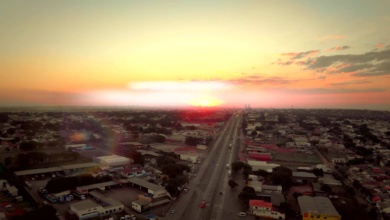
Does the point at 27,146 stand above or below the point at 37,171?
above

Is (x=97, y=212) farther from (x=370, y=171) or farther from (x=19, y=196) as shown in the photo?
(x=370, y=171)

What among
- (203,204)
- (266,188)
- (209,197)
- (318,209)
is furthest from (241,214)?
(266,188)

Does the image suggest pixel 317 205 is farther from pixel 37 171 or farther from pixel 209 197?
pixel 37 171

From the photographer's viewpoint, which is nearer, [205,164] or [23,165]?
[23,165]

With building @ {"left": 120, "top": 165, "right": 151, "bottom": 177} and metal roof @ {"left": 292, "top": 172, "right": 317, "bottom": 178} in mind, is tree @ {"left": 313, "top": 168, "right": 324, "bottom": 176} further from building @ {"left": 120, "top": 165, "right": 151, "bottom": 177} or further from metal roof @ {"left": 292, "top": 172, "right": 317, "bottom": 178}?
building @ {"left": 120, "top": 165, "right": 151, "bottom": 177}

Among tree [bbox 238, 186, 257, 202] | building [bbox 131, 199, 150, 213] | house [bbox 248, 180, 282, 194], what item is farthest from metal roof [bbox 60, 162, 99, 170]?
house [bbox 248, 180, 282, 194]

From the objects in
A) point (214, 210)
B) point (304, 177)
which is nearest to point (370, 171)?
point (304, 177)
